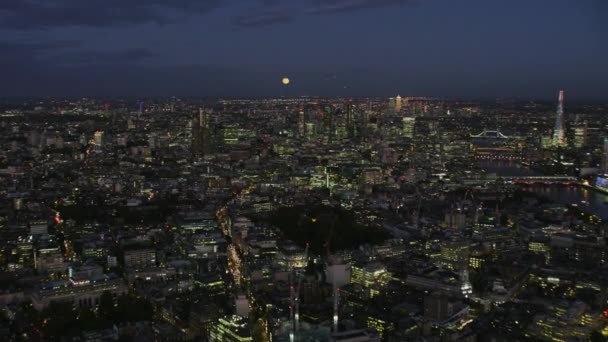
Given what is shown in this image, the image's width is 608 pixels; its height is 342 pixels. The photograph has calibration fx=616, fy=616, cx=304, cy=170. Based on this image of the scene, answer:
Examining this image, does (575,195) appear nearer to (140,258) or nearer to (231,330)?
(140,258)

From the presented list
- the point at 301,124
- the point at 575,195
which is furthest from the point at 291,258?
the point at 301,124

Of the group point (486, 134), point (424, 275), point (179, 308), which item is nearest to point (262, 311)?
point (179, 308)

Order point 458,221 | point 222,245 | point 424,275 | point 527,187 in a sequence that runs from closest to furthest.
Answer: point 424,275 → point 222,245 → point 458,221 → point 527,187

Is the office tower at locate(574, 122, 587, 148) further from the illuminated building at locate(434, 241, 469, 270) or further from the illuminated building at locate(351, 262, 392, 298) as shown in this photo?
the illuminated building at locate(351, 262, 392, 298)

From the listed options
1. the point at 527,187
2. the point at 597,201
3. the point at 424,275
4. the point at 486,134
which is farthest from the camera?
the point at 486,134

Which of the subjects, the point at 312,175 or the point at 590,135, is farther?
the point at 590,135

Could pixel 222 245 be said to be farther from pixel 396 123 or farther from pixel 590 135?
pixel 396 123

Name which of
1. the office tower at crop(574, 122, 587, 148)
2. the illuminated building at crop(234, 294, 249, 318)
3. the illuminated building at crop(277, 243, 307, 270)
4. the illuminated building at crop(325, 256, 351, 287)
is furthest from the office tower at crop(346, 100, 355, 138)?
the illuminated building at crop(234, 294, 249, 318)

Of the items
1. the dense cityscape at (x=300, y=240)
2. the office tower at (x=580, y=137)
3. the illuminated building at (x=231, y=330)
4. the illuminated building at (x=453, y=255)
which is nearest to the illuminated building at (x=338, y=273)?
the dense cityscape at (x=300, y=240)
